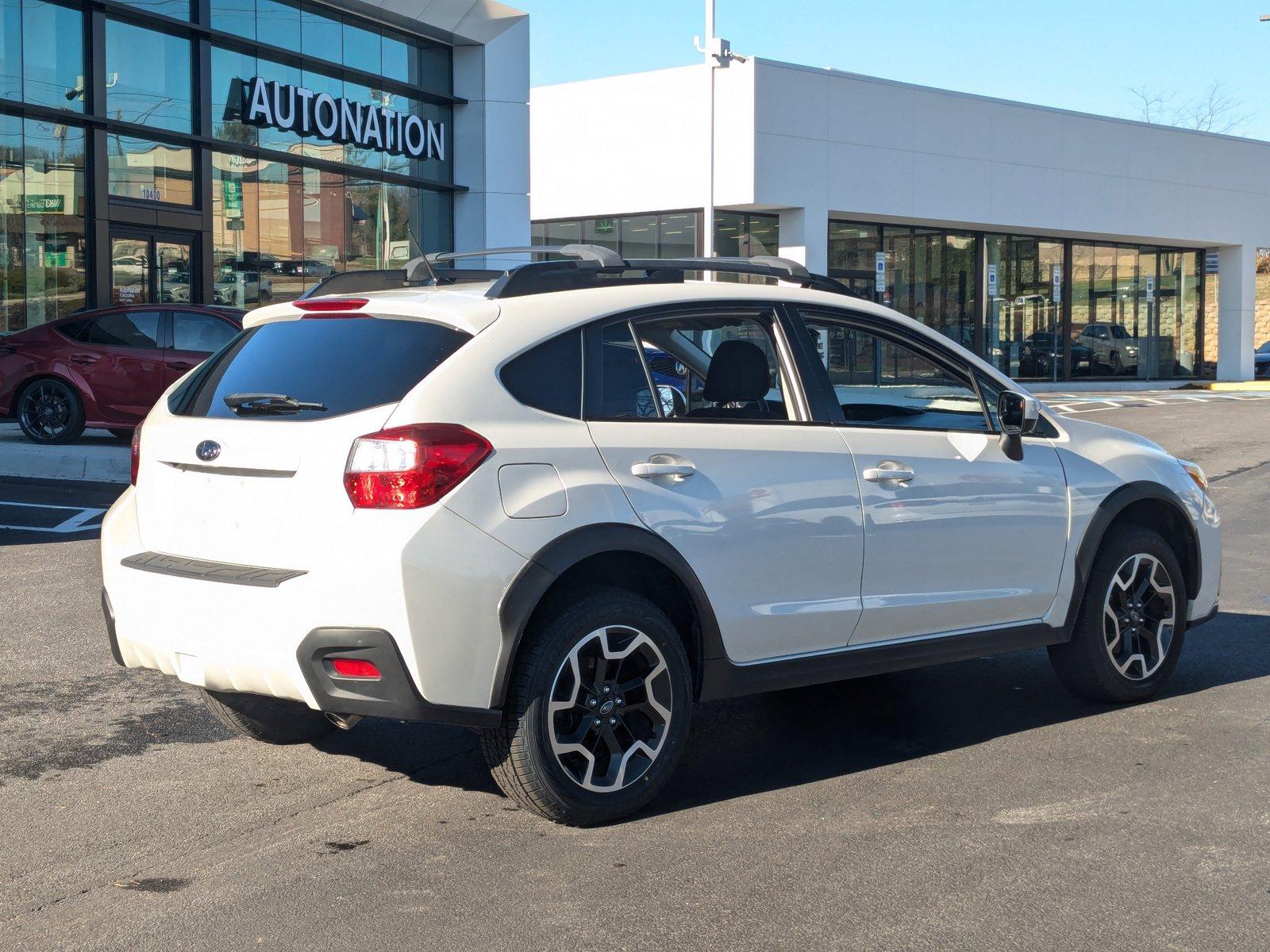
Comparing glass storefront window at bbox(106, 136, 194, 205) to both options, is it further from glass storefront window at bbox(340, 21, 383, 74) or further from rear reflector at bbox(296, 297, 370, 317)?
rear reflector at bbox(296, 297, 370, 317)

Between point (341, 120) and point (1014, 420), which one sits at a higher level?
point (341, 120)

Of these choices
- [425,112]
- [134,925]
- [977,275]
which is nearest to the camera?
[134,925]

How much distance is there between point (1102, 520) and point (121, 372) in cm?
1245

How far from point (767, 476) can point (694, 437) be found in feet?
0.95

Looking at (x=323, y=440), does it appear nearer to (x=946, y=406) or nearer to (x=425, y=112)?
(x=946, y=406)

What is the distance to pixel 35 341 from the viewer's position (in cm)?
1619

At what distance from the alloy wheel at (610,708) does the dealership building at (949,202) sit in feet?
78.1

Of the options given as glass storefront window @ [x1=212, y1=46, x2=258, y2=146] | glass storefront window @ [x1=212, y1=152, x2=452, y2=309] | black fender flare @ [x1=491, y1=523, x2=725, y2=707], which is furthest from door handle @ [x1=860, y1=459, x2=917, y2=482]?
glass storefront window @ [x1=212, y1=46, x2=258, y2=146]

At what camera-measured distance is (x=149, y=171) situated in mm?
20250

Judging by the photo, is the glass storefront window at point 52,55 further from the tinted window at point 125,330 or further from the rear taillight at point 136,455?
the rear taillight at point 136,455

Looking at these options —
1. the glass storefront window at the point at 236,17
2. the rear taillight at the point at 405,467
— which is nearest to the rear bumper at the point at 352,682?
the rear taillight at the point at 405,467

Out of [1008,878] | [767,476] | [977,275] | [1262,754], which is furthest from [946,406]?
[977,275]

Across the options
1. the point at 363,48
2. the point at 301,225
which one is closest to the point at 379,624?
the point at 301,225

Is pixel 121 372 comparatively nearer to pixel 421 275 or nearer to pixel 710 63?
pixel 421 275
